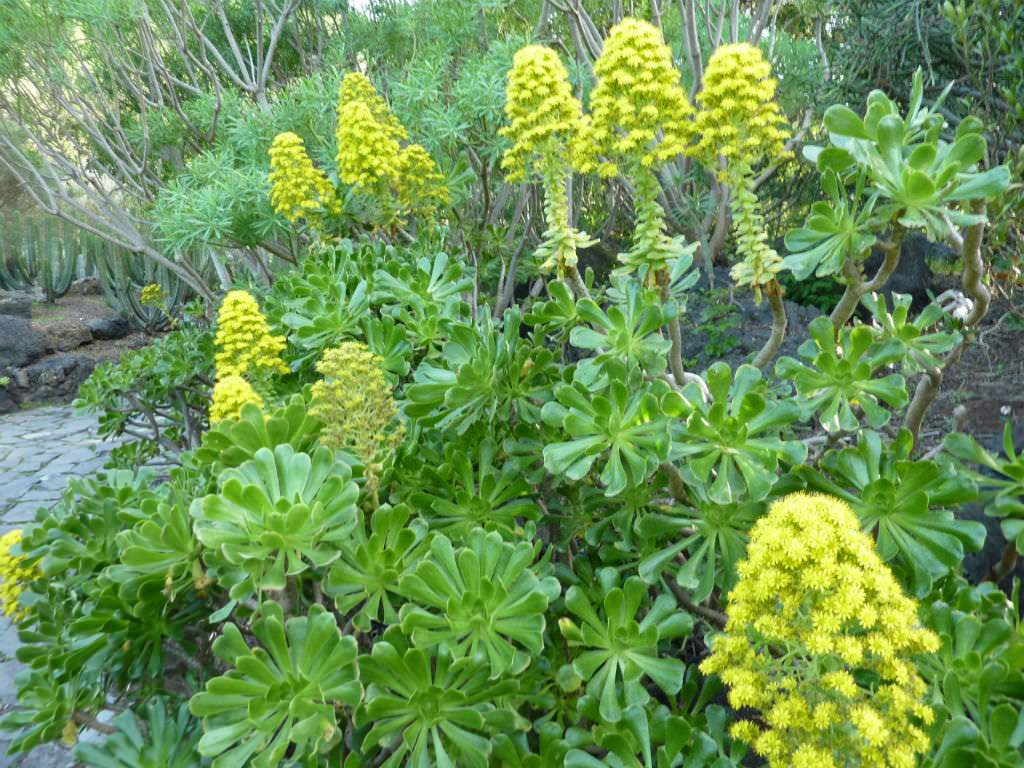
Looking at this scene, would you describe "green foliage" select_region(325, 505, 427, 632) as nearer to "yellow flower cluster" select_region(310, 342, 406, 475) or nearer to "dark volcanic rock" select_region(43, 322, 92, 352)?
"yellow flower cluster" select_region(310, 342, 406, 475)

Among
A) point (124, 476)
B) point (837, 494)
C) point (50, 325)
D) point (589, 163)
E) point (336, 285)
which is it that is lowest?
point (50, 325)

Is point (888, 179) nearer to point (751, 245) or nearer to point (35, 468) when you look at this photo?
point (751, 245)

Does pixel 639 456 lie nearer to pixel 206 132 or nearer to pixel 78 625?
pixel 78 625

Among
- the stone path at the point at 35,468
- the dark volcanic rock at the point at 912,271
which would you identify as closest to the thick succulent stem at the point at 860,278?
the stone path at the point at 35,468

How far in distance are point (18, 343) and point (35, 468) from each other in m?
3.99

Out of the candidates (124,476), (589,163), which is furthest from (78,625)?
(589,163)

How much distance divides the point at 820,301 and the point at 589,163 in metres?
4.64

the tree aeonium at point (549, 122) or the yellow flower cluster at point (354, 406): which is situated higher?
the tree aeonium at point (549, 122)

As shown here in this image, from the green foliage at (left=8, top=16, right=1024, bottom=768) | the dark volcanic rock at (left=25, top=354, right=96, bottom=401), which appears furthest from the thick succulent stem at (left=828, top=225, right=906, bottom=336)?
the dark volcanic rock at (left=25, top=354, right=96, bottom=401)

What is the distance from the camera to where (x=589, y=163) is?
142 cm

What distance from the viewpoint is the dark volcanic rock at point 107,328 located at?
1017 centimetres

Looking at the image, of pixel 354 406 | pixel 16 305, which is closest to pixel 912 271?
pixel 354 406

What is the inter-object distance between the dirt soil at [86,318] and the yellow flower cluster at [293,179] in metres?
7.76

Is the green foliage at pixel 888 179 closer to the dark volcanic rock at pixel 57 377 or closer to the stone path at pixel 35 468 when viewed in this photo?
the stone path at pixel 35 468
